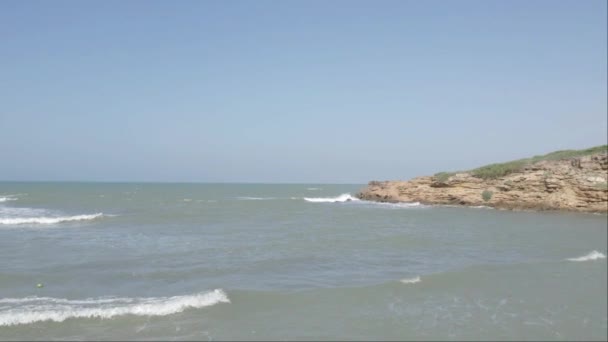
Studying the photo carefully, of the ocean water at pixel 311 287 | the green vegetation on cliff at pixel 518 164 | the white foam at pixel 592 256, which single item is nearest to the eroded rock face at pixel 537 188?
the green vegetation on cliff at pixel 518 164

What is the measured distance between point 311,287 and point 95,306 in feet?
15.4

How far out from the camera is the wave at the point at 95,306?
9023 millimetres

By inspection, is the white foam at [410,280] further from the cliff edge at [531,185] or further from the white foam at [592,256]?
the cliff edge at [531,185]

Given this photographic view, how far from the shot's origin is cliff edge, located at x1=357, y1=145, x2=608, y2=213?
29192 millimetres

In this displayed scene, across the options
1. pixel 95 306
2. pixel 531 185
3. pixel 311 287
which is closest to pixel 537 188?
pixel 531 185

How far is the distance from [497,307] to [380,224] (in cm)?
1548

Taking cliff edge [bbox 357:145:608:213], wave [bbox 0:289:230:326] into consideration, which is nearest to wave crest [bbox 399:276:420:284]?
wave [bbox 0:289:230:326]

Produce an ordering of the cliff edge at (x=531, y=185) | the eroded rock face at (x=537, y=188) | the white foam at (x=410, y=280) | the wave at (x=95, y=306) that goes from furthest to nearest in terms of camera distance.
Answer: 1. the cliff edge at (x=531, y=185)
2. the eroded rock face at (x=537, y=188)
3. the white foam at (x=410, y=280)
4. the wave at (x=95, y=306)

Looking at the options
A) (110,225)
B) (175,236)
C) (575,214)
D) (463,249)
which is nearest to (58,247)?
(175,236)

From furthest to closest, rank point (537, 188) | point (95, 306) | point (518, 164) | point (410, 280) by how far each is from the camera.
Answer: point (518, 164), point (537, 188), point (410, 280), point (95, 306)

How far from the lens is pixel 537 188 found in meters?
32.1

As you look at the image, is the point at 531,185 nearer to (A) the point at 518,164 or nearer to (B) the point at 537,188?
(B) the point at 537,188

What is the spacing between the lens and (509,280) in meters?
Answer: 10.5

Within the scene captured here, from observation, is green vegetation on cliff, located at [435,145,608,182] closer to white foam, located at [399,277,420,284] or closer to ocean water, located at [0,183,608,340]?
ocean water, located at [0,183,608,340]
